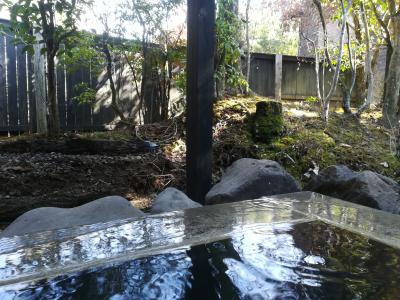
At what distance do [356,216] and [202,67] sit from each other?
1930 mm

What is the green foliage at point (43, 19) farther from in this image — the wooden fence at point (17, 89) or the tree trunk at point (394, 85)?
the tree trunk at point (394, 85)

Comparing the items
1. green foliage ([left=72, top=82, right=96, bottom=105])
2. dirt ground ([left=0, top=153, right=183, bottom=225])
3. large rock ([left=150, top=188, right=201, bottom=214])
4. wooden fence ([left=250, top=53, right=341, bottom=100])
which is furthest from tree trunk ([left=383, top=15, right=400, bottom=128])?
green foliage ([left=72, top=82, right=96, bottom=105])

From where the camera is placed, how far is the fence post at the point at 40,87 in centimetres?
536

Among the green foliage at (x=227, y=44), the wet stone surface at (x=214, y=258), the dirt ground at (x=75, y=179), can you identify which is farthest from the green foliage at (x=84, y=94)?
the wet stone surface at (x=214, y=258)

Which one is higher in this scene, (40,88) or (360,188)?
(40,88)

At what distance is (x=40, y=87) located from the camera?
5523mm

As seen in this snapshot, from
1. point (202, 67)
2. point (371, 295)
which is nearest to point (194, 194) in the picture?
point (202, 67)

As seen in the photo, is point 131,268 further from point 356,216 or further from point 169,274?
point 356,216

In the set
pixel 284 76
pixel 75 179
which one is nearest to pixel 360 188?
pixel 75 179

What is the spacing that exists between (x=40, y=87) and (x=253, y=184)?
403 cm

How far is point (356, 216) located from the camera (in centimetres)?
169

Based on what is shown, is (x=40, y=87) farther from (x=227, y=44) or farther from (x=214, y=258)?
(x=214, y=258)

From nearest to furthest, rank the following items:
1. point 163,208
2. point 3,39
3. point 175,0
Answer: point 163,208, point 175,0, point 3,39

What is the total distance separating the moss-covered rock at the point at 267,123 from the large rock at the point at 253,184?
1.34 meters
